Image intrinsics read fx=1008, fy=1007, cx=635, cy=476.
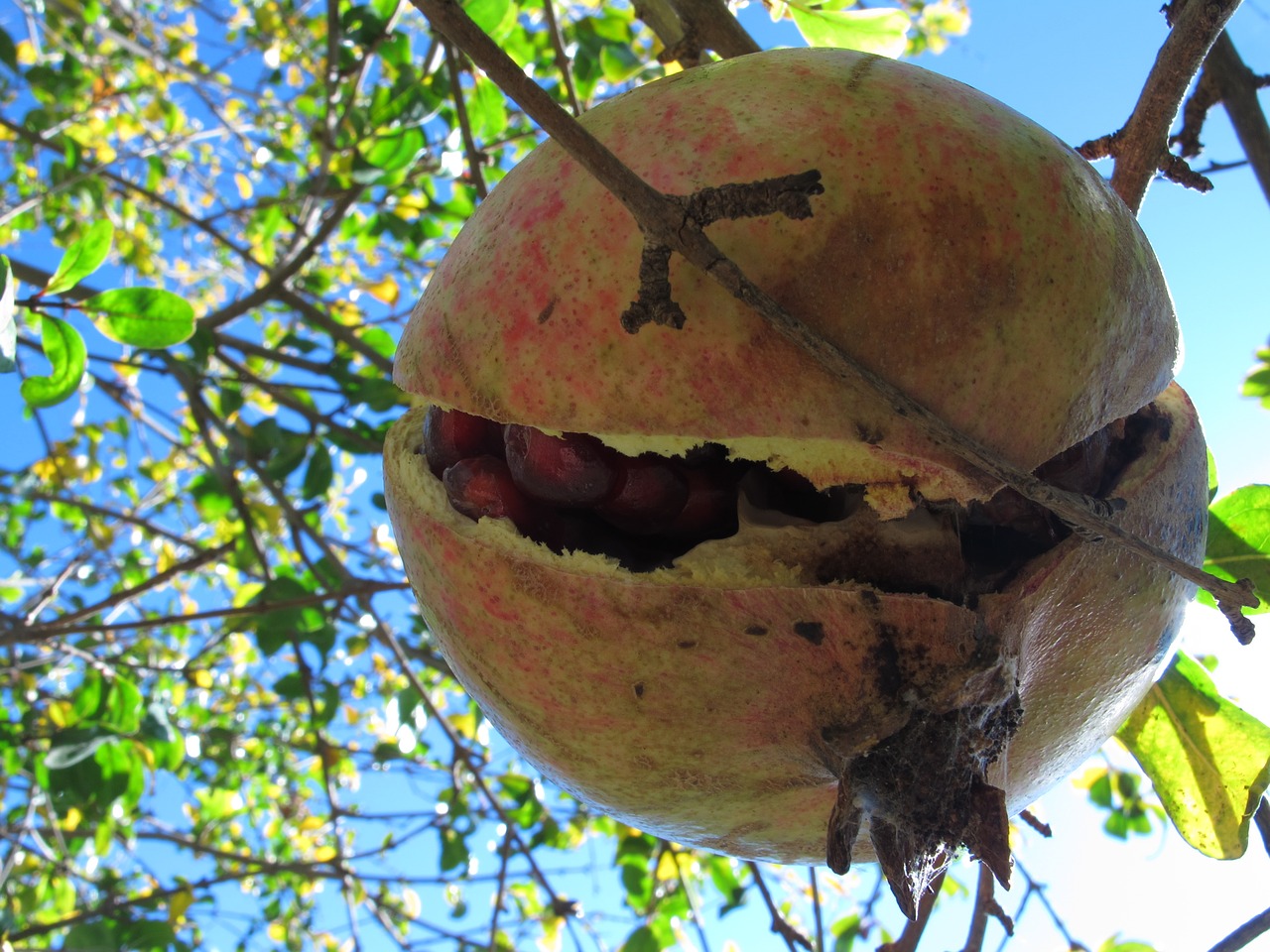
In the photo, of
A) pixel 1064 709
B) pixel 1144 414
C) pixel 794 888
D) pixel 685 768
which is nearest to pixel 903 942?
pixel 1064 709

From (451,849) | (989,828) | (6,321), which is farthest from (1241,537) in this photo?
(451,849)

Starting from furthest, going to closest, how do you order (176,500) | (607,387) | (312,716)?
(176,500) < (312,716) < (607,387)

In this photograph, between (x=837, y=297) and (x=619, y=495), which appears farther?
(x=619, y=495)

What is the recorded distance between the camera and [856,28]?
1515 mm

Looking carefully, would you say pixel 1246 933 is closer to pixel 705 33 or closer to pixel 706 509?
pixel 706 509

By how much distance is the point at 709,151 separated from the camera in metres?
0.77

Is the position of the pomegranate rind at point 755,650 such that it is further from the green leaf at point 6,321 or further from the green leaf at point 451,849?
the green leaf at point 451,849

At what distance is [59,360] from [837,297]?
1.23 m

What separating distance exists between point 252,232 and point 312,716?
250cm

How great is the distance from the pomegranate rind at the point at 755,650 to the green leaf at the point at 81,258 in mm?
851

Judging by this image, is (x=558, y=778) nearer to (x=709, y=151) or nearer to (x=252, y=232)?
(x=709, y=151)

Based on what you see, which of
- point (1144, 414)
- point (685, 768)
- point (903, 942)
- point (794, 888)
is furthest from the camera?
point (794, 888)

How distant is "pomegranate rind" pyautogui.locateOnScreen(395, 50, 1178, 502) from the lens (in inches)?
27.2

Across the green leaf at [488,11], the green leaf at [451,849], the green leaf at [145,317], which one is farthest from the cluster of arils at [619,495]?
the green leaf at [451,849]
